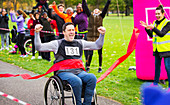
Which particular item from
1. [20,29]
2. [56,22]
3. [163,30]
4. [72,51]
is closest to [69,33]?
[72,51]

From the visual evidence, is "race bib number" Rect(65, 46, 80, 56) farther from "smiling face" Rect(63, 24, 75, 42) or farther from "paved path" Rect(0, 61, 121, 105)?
"paved path" Rect(0, 61, 121, 105)

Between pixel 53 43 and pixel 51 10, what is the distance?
472cm

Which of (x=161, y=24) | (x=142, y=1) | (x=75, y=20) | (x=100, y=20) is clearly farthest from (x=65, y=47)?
(x=75, y=20)

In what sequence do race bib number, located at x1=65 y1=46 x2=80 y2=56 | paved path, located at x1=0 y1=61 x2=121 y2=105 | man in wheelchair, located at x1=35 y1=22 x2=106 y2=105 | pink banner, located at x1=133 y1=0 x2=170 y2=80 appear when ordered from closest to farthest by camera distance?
man in wheelchair, located at x1=35 y1=22 x2=106 y2=105 < race bib number, located at x1=65 y1=46 x2=80 y2=56 < paved path, located at x1=0 y1=61 x2=121 y2=105 < pink banner, located at x1=133 y1=0 x2=170 y2=80

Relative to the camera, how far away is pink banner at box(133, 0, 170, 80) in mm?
5840

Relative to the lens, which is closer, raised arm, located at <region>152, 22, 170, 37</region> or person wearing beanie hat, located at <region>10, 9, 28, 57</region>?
raised arm, located at <region>152, 22, 170, 37</region>

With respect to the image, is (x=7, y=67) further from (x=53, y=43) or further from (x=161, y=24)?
(x=161, y=24)

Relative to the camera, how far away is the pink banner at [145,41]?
5.84 meters

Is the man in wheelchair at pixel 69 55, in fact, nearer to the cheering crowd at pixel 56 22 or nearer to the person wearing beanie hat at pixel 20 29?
the cheering crowd at pixel 56 22

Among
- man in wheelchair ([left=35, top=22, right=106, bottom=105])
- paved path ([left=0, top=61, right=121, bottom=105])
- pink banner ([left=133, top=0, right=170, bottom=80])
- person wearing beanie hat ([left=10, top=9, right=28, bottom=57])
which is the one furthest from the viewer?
person wearing beanie hat ([left=10, top=9, right=28, bottom=57])

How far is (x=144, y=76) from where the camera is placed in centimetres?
618

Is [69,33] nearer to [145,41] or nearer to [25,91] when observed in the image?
[25,91]

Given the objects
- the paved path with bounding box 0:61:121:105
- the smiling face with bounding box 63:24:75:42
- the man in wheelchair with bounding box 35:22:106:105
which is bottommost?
the paved path with bounding box 0:61:121:105

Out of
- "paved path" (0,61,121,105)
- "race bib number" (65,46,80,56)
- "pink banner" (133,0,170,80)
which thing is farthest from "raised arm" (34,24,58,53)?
"pink banner" (133,0,170,80)
